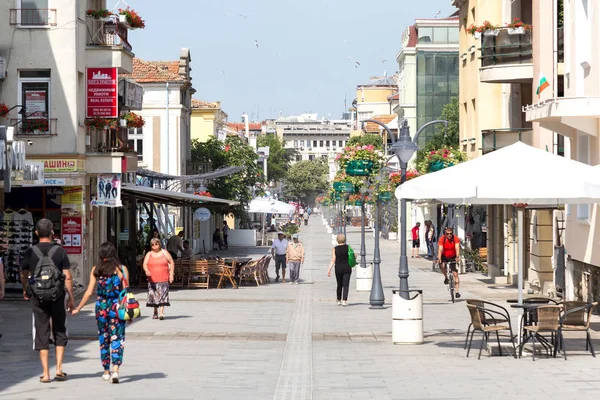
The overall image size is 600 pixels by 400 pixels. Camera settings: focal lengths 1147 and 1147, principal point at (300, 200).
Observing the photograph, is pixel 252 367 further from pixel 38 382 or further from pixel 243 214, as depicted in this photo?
pixel 243 214

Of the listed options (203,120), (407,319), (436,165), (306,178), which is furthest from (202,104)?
(306,178)

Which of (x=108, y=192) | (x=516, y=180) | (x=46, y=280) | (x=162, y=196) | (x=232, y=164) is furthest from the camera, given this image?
(x=232, y=164)

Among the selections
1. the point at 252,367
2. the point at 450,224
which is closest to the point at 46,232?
the point at 252,367

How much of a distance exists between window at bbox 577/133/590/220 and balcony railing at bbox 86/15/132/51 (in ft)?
41.1

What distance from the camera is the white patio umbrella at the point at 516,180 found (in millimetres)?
14898

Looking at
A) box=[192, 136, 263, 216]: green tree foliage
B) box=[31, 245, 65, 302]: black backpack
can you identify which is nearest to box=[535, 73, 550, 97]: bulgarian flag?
box=[31, 245, 65, 302]: black backpack

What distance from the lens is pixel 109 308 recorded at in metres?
12.5

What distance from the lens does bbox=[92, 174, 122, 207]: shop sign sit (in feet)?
93.4

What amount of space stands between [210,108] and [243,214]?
14445 millimetres

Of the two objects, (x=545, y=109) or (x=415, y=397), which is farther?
(x=545, y=109)

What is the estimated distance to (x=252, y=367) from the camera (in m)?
14.2

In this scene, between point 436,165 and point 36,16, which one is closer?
point 36,16

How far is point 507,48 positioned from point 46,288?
20.9 metres

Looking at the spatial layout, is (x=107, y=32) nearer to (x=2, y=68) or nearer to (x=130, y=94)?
(x=2, y=68)
